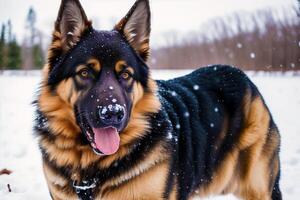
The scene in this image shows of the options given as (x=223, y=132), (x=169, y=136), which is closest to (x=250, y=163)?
(x=223, y=132)

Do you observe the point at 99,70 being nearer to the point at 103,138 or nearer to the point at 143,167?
the point at 103,138

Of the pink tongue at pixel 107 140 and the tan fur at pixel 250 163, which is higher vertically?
the pink tongue at pixel 107 140

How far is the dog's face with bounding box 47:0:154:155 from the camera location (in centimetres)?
303

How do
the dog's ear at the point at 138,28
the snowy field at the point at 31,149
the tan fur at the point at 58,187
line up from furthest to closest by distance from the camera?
1. the snowy field at the point at 31,149
2. the dog's ear at the point at 138,28
3. the tan fur at the point at 58,187

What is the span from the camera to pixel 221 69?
183 inches

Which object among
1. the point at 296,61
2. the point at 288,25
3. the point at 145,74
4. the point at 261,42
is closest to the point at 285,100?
the point at 296,61

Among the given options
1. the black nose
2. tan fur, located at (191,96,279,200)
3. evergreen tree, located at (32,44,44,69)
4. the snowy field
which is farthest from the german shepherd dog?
evergreen tree, located at (32,44,44,69)

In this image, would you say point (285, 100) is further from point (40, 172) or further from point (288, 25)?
point (40, 172)

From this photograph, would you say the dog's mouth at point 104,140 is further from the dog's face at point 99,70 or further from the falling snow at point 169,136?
the falling snow at point 169,136

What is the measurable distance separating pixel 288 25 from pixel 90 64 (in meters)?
20.6

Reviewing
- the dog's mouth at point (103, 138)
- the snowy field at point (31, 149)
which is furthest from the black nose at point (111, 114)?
the snowy field at point (31, 149)

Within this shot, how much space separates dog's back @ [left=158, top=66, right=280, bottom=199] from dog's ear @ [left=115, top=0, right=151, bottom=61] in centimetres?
56

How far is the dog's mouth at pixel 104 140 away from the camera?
10.1 ft

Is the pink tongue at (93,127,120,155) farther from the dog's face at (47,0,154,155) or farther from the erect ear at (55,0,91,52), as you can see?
the erect ear at (55,0,91,52)
